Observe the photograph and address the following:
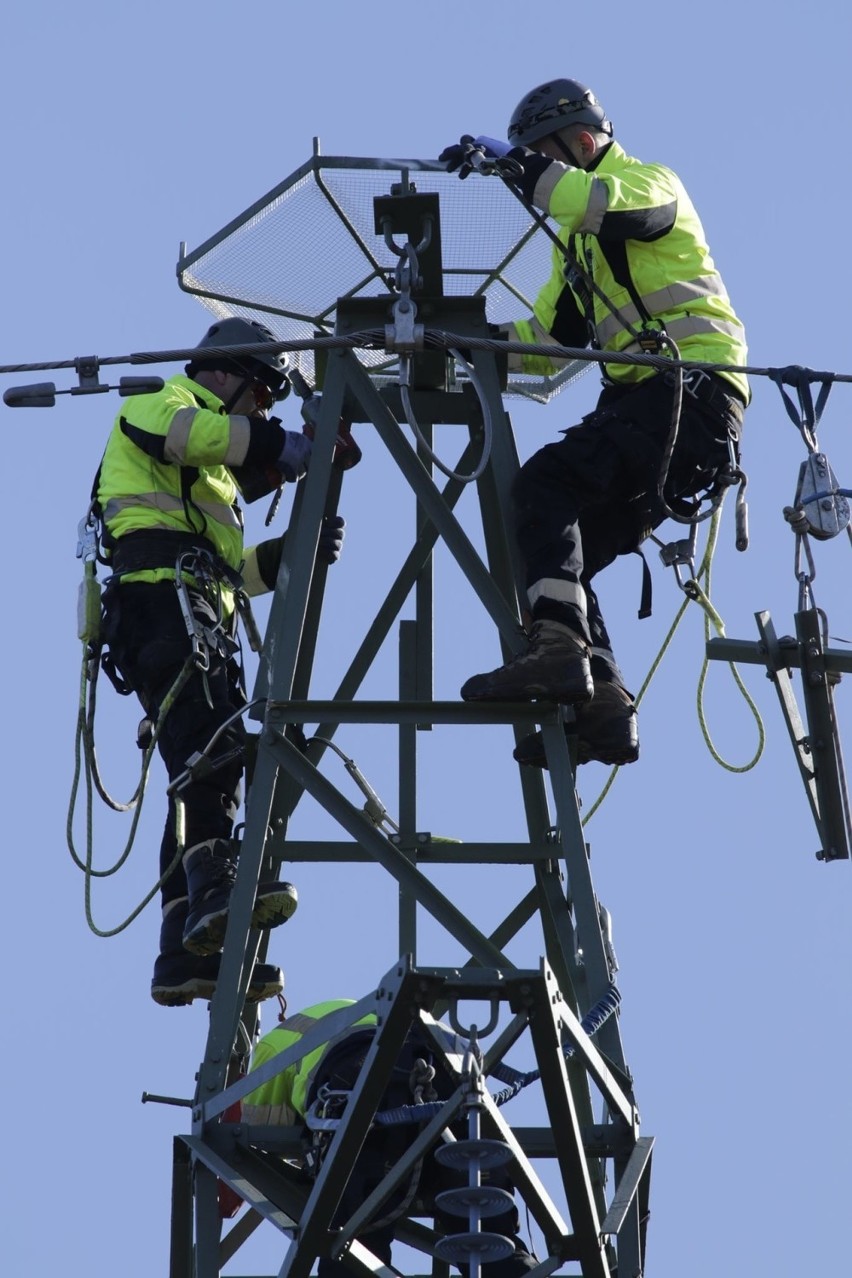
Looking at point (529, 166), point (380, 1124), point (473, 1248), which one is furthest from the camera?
point (529, 166)

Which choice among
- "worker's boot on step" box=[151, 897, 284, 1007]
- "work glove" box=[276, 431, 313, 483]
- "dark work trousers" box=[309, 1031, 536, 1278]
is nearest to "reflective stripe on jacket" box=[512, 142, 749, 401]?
"work glove" box=[276, 431, 313, 483]

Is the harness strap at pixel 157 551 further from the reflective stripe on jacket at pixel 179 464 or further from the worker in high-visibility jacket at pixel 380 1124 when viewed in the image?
the worker in high-visibility jacket at pixel 380 1124

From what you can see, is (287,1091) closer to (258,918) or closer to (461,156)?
(258,918)

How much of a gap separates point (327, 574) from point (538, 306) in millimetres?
1584

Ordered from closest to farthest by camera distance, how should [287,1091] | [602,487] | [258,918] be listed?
[287,1091], [258,918], [602,487]

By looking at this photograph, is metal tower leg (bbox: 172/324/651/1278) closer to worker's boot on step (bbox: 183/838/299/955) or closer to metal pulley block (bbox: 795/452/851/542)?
worker's boot on step (bbox: 183/838/299/955)

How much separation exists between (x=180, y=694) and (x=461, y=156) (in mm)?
2541

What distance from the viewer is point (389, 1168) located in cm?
863

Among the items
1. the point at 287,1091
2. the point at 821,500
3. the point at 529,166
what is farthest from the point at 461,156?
the point at 287,1091

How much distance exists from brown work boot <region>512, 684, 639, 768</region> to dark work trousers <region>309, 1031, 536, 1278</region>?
169 cm

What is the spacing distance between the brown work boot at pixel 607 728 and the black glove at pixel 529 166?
→ 6.86 ft

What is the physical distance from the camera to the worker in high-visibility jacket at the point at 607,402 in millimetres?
9930

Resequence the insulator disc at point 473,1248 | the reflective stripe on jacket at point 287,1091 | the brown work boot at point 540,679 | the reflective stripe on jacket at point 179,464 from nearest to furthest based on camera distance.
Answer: the insulator disc at point 473,1248 < the reflective stripe on jacket at point 287,1091 < the brown work boot at point 540,679 < the reflective stripe on jacket at point 179,464

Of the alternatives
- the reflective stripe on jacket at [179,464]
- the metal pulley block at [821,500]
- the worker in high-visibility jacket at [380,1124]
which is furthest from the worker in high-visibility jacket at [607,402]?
the worker in high-visibility jacket at [380,1124]
